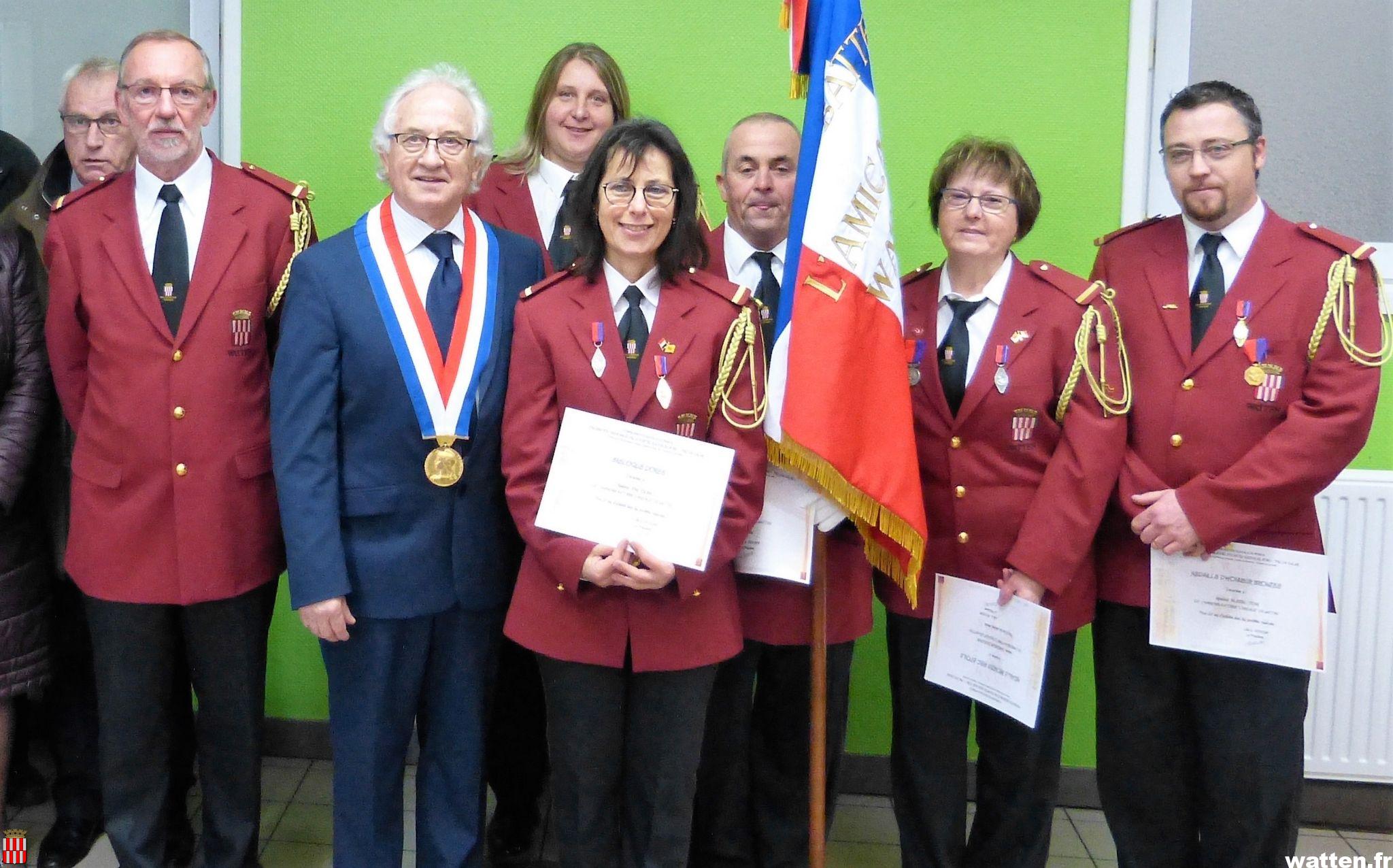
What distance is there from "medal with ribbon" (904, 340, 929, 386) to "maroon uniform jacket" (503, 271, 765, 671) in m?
0.41

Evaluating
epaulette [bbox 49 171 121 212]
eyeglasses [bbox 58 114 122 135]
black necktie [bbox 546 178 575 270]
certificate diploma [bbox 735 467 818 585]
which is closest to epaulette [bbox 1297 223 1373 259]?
certificate diploma [bbox 735 467 818 585]

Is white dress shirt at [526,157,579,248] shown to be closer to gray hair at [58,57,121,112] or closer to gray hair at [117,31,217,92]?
Result: gray hair at [117,31,217,92]

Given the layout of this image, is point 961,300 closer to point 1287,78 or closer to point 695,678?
point 695,678

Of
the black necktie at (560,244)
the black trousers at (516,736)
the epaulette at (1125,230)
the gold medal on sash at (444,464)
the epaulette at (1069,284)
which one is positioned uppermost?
the epaulette at (1125,230)

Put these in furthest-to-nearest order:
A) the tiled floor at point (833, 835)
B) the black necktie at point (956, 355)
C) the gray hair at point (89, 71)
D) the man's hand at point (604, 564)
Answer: the tiled floor at point (833, 835) < the gray hair at point (89, 71) < the black necktie at point (956, 355) < the man's hand at point (604, 564)

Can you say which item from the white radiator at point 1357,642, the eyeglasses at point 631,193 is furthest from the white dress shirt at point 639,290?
the white radiator at point 1357,642

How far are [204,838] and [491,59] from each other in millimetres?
2125

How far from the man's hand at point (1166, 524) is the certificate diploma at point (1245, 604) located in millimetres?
54

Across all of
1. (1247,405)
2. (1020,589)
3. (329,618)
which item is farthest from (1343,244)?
(329,618)

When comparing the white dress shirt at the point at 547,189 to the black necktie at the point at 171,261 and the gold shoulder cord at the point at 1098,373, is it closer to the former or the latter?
the black necktie at the point at 171,261

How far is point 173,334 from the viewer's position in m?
2.30

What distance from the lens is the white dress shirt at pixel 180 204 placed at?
235cm

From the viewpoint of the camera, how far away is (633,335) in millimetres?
2123

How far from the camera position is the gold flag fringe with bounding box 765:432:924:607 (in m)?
2.22
